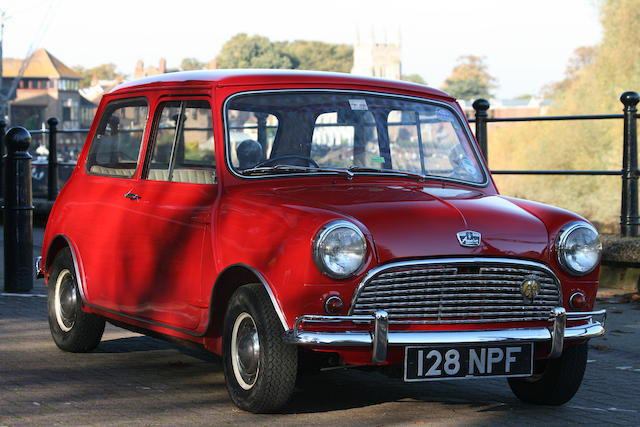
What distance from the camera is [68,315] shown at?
6.94 metres

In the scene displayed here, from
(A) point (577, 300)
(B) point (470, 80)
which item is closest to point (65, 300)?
(A) point (577, 300)

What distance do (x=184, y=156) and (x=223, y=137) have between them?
0.53m

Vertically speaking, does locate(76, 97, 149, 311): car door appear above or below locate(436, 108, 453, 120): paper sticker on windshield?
below

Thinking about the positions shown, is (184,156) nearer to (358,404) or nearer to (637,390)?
(358,404)

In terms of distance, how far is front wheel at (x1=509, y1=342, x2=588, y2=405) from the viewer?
5.41 m

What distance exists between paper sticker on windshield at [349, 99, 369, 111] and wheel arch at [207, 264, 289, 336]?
1245 mm

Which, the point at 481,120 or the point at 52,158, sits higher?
the point at 481,120

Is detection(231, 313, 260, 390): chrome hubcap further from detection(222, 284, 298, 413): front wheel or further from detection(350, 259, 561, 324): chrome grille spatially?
detection(350, 259, 561, 324): chrome grille

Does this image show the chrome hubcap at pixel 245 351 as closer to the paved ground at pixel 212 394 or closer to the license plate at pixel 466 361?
the paved ground at pixel 212 394

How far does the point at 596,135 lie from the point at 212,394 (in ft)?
159

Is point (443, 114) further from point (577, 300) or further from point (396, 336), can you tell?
point (396, 336)

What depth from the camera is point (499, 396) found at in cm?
583

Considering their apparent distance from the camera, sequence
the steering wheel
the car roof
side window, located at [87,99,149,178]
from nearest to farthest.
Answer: the steering wheel, the car roof, side window, located at [87,99,149,178]

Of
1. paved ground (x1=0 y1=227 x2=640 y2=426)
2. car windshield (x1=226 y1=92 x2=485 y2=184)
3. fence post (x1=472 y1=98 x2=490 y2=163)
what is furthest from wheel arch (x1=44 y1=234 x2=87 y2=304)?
fence post (x1=472 y1=98 x2=490 y2=163)
